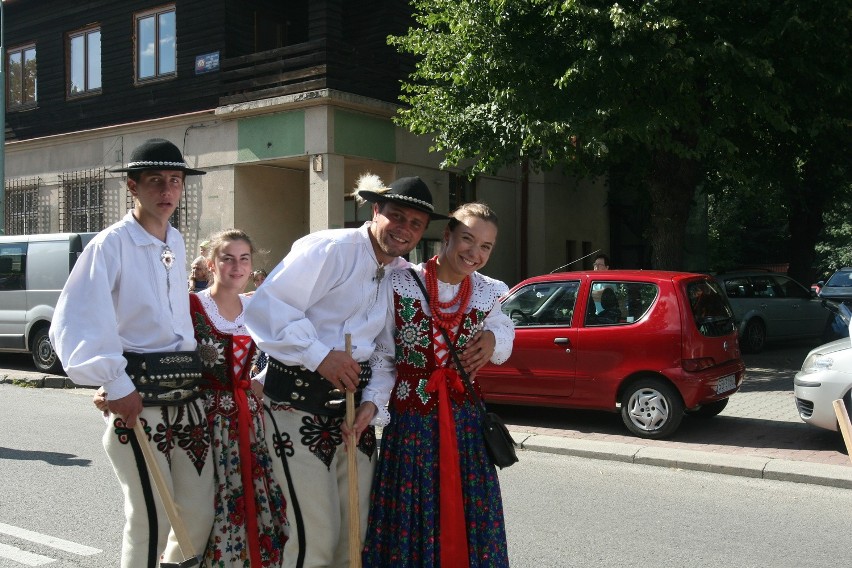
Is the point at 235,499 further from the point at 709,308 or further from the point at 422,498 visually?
the point at 709,308

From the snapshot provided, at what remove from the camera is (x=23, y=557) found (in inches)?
193

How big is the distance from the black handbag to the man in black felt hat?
28 cm

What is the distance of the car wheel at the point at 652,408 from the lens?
8445mm

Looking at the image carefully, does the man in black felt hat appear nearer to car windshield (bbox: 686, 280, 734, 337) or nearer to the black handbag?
the black handbag

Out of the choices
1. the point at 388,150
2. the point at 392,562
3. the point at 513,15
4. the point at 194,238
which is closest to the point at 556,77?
the point at 513,15

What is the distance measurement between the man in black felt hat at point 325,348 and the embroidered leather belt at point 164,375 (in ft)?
1.01

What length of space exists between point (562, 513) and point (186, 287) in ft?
11.5

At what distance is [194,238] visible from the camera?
18172mm

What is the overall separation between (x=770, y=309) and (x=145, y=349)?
14.9m

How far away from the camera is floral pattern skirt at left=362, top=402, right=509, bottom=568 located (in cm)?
331

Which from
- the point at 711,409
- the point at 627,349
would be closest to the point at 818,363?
the point at 711,409

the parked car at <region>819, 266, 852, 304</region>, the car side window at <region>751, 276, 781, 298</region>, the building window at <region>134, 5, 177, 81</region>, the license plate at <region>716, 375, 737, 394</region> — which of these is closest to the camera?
the license plate at <region>716, 375, 737, 394</region>

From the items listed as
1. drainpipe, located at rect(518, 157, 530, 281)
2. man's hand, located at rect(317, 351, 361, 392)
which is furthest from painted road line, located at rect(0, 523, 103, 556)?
drainpipe, located at rect(518, 157, 530, 281)

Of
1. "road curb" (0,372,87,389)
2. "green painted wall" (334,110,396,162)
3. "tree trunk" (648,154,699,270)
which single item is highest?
"green painted wall" (334,110,396,162)
